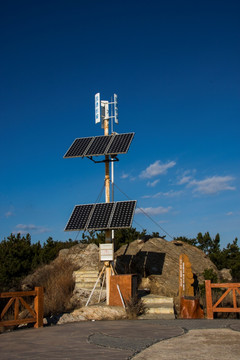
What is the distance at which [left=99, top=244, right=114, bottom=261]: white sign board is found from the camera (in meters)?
14.9

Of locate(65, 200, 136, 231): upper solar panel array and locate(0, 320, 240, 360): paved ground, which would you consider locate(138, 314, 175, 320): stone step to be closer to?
locate(0, 320, 240, 360): paved ground

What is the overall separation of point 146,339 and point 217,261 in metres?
16.9

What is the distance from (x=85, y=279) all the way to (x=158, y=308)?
5126 mm

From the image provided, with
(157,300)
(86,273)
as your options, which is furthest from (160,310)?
(86,273)

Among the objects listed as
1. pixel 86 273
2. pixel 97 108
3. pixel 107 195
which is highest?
pixel 97 108

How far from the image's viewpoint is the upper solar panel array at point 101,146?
51.9 ft

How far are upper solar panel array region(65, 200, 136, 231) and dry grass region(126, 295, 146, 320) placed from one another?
9.05ft

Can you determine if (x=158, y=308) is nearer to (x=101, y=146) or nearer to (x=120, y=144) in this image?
(x=120, y=144)

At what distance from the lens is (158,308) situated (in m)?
13.7

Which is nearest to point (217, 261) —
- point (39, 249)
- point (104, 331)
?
point (39, 249)

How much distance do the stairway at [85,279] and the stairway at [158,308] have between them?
9.07 feet

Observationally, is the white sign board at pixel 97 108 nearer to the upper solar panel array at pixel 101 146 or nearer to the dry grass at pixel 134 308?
the upper solar panel array at pixel 101 146

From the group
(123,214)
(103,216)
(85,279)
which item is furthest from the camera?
(85,279)

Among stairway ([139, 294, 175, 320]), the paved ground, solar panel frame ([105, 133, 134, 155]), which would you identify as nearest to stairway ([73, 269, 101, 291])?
stairway ([139, 294, 175, 320])
